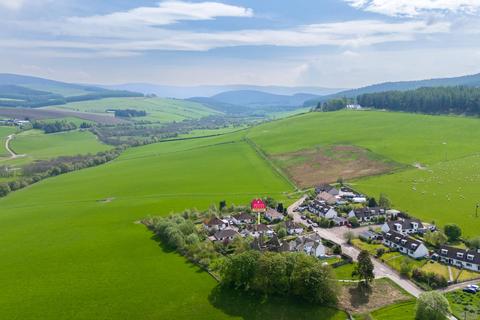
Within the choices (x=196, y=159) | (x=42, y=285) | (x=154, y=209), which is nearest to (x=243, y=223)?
(x=154, y=209)

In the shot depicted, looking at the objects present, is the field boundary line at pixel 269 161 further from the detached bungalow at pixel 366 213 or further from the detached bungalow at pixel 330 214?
the detached bungalow at pixel 366 213

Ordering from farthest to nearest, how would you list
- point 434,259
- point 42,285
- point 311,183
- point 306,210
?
1. point 311,183
2. point 306,210
3. point 434,259
4. point 42,285

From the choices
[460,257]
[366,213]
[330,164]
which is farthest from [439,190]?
[330,164]

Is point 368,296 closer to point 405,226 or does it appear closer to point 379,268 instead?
point 379,268

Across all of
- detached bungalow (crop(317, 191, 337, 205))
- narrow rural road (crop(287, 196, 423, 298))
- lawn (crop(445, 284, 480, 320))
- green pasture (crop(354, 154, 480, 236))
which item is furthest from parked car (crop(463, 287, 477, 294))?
detached bungalow (crop(317, 191, 337, 205))

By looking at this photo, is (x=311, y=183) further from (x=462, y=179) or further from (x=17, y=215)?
(x=17, y=215)

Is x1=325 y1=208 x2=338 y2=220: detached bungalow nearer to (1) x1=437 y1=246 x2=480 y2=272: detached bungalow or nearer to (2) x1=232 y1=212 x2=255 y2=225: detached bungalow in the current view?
(2) x1=232 y1=212 x2=255 y2=225: detached bungalow

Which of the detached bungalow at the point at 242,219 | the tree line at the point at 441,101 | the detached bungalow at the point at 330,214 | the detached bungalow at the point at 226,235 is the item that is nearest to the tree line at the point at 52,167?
the detached bungalow at the point at 242,219
